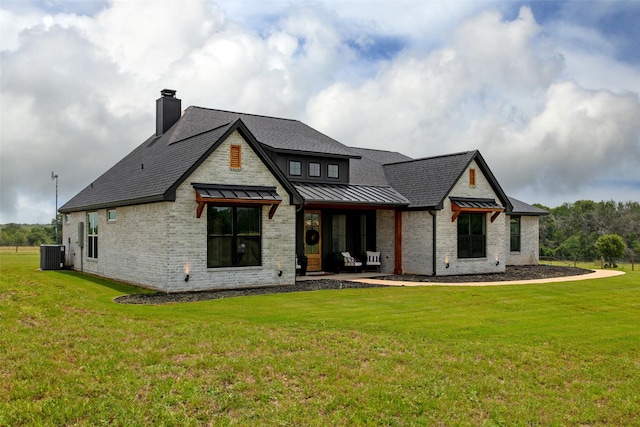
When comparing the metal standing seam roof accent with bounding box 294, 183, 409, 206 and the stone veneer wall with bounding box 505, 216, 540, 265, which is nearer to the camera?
Result: the metal standing seam roof accent with bounding box 294, 183, 409, 206

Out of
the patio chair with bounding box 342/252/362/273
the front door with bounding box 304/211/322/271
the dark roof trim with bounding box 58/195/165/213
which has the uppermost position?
the dark roof trim with bounding box 58/195/165/213

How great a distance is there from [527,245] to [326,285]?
1619 cm

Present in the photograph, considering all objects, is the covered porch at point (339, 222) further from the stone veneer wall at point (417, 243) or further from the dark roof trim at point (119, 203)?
the dark roof trim at point (119, 203)

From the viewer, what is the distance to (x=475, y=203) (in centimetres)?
2391

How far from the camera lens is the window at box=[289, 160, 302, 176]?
914 inches

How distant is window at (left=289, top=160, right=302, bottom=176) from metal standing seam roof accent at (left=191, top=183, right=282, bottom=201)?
16.5 ft

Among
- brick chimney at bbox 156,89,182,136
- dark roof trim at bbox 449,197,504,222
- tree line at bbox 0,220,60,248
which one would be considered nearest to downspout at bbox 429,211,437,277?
dark roof trim at bbox 449,197,504,222

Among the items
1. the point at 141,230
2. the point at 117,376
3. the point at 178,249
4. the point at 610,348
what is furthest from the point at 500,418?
the point at 141,230

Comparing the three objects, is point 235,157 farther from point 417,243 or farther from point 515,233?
point 515,233

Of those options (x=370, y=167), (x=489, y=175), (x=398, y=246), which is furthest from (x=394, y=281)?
(x=370, y=167)

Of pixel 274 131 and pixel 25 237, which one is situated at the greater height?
pixel 274 131

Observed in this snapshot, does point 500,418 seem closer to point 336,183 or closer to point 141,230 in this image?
point 141,230

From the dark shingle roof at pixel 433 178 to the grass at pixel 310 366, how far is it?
986 centimetres

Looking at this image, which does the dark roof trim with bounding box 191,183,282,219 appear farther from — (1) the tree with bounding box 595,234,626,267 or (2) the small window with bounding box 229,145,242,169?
(1) the tree with bounding box 595,234,626,267
